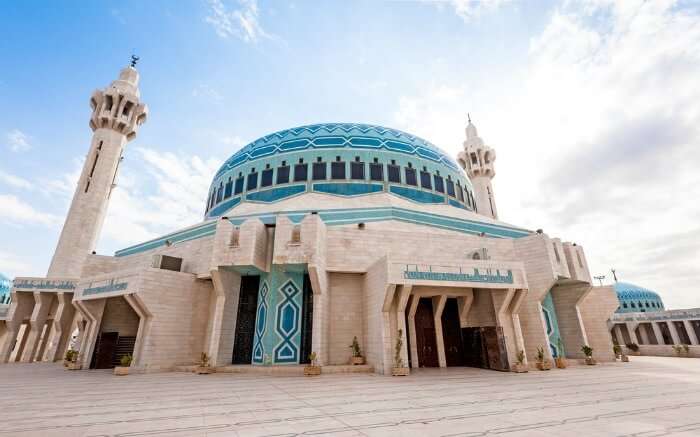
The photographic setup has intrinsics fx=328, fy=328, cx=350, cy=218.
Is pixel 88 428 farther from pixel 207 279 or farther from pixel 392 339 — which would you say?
pixel 207 279

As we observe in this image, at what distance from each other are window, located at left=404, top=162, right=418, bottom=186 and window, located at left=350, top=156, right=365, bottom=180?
3.17 m

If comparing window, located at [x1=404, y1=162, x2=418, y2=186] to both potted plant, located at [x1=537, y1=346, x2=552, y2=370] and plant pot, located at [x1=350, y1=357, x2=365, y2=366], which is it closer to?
potted plant, located at [x1=537, y1=346, x2=552, y2=370]

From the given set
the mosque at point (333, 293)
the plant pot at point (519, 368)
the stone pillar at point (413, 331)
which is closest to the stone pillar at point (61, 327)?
the mosque at point (333, 293)

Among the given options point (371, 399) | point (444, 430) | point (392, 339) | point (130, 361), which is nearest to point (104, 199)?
point (130, 361)

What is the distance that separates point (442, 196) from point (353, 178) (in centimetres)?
682

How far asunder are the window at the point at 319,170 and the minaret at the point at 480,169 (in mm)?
18358

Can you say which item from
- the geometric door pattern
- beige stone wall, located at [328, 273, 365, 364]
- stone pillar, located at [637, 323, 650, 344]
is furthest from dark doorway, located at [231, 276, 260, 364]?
stone pillar, located at [637, 323, 650, 344]

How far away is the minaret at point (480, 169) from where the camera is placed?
1341 inches

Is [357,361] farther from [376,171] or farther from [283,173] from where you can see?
[283,173]

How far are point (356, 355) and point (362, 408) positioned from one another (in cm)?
729

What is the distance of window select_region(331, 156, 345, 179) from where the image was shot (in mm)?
22406

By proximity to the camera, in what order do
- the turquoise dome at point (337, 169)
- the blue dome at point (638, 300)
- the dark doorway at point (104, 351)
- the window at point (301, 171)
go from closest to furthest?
the dark doorway at point (104, 351) → the turquoise dome at point (337, 169) → the window at point (301, 171) → the blue dome at point (638, 300)

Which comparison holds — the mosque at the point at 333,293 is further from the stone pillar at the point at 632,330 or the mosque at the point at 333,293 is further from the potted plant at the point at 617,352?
the stone pillar at the point at 632,330

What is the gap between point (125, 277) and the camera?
14.3 meters
